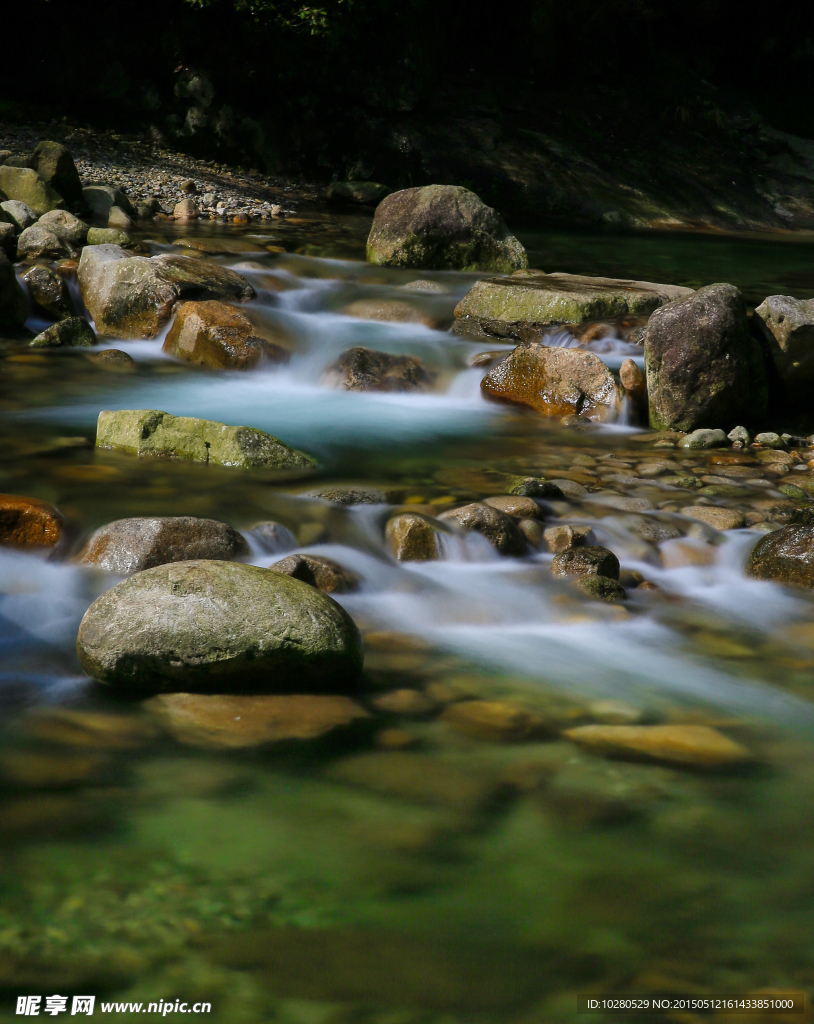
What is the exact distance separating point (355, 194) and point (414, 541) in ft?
50.9

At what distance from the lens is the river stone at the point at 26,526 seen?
4688 millimetres

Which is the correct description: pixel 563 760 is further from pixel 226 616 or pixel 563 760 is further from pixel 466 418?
pixel 466 418

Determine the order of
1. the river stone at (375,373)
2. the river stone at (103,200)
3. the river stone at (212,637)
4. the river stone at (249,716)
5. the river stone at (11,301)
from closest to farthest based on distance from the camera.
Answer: the river stone at (249,716)
the river stone at (212,637)
the river stone at (375,373)
the river stone at (11,301)
the river stone at (103,200)

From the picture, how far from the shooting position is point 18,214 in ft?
37.9

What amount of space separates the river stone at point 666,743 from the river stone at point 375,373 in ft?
18.1

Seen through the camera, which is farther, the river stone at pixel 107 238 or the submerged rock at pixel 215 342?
the river stone at pixel 107 238

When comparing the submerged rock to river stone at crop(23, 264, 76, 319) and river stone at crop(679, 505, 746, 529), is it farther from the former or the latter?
river stone at crop(679, 505, 746, 529)

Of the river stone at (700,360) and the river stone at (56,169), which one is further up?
the river stone at (56,169)

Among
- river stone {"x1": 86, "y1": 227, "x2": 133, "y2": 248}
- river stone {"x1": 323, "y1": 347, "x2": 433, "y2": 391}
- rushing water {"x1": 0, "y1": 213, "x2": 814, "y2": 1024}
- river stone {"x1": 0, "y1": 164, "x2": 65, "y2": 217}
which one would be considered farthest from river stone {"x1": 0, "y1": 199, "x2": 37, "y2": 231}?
rushing water {"x1": 0, "y1": 213, "x2": 814, "y2": 1024}

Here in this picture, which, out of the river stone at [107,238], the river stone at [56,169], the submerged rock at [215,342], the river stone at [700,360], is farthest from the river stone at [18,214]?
the river stone at [700,360]

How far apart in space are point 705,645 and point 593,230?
54.0 ft

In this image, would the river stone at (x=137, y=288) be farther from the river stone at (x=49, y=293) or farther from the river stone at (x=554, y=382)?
the river stone at (x=554, y=382)

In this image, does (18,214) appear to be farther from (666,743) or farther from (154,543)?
(666,743)

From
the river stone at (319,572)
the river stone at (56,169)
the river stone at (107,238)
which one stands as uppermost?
the river stone at (56,169)
